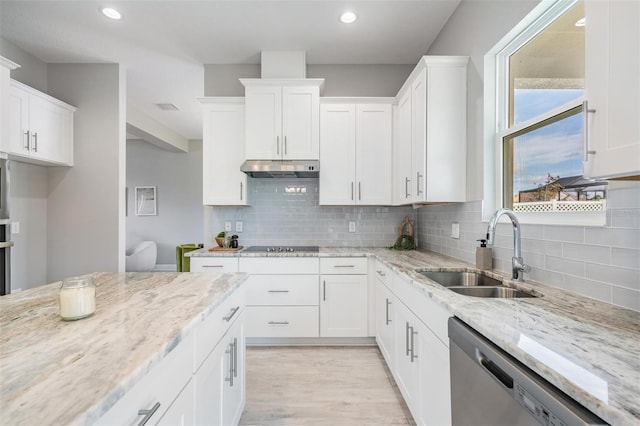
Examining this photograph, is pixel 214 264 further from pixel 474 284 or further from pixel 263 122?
pixel 474 284

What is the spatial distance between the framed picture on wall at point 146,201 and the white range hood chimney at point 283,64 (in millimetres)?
5223

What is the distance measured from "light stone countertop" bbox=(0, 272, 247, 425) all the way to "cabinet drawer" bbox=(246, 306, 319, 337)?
1.58m

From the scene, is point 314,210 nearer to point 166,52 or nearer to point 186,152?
point 166,52

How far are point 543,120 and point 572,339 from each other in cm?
132

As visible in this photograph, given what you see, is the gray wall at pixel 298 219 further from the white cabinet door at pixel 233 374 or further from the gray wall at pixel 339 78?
the white cabinet door at pixel 233 374

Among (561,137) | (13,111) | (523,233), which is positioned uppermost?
(13,111)

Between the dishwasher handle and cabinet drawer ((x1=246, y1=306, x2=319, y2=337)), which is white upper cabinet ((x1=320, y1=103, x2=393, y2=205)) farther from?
the dishwasher handle

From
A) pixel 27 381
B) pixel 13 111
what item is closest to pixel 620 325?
pixel 27 381

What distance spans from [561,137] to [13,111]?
4382mm

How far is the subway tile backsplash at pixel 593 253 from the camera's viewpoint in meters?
1.13

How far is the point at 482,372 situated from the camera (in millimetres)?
977

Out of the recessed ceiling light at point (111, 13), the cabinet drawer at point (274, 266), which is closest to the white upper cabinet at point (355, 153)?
the cabinet drawer at point (274, 266)

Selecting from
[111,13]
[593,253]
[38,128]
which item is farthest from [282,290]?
[38,128]

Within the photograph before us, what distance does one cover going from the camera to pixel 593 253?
129cm
